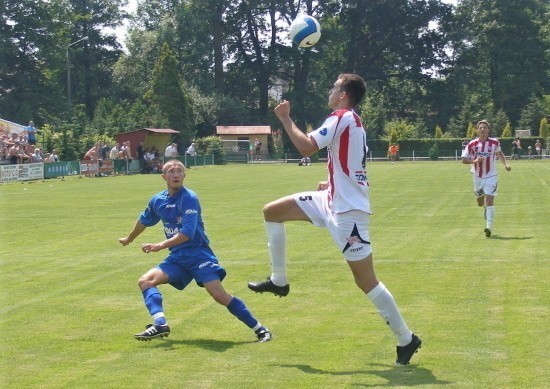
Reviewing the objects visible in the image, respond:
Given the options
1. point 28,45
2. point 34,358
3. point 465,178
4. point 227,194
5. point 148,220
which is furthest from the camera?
point 28,45

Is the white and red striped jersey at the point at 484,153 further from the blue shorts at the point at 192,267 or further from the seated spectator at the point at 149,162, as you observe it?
the seated spectator at the point at 149,162

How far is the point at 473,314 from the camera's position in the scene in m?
10.2

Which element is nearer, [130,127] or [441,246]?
[441,246]

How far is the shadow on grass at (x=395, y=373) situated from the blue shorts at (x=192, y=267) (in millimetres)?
1592

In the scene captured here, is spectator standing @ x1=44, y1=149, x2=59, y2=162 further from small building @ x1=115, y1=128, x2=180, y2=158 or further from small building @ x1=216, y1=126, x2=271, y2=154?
small building @ x1=216, y1=126, x2=271, y2=154

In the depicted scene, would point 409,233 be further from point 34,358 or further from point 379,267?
point 34,358

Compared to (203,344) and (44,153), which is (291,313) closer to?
(203,344)

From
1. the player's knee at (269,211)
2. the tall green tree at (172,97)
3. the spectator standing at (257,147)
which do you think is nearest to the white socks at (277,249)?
the player's knee at (269,211)

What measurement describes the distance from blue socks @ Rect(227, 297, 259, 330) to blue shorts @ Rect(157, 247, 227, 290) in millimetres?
298

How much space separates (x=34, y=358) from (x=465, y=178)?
35.9 m

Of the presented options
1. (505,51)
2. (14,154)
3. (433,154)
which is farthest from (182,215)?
(505,51)

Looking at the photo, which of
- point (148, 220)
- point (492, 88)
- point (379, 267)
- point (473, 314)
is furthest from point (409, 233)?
point (492, 88)

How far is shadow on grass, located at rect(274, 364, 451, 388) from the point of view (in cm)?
738

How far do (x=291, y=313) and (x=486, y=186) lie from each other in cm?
1065
